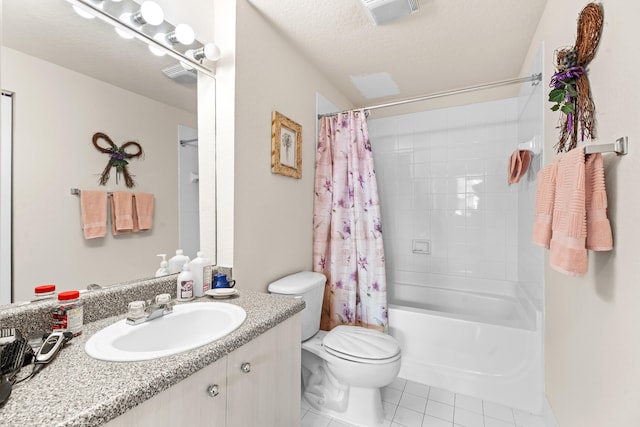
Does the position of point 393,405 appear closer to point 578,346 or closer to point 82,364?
point 578,346

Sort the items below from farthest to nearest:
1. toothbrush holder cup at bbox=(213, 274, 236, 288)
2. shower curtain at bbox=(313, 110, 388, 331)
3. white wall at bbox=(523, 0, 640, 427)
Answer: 1. shower curtain at bbox=(313, 110, 388, 331)
2. toothbrush holder cup at bbox=(213, 274, 236, 288)
3. white wall at bbox=(523, 0, 640, 427)

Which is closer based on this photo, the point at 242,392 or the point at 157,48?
the point at 242,392

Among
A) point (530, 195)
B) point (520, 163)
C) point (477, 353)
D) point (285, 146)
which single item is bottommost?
point (477, 353)

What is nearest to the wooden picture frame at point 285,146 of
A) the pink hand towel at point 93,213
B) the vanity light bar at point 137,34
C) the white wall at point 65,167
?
the vanity light bar at point 137,34

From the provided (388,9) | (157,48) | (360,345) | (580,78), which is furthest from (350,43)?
(360,345)

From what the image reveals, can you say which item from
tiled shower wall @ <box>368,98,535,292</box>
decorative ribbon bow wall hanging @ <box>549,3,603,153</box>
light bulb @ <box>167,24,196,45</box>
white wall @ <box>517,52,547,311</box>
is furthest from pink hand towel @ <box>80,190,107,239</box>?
tiled shower wall @ <box>368,98,535,292</box>

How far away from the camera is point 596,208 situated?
2.87ft

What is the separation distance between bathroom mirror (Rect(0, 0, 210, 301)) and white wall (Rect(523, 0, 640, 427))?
165 cm

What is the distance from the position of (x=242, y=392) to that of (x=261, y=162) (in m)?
1.16

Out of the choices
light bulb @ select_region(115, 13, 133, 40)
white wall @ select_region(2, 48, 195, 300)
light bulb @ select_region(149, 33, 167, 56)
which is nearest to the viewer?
white wall @ select_region(2, 48, 195, 300)

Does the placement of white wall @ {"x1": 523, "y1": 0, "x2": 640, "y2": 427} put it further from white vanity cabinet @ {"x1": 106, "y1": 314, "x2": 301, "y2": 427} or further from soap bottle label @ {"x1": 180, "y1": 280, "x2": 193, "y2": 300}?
soap bottle label @ {"x1": 180, "y1": 280, "x2": 193, "y2": 300}

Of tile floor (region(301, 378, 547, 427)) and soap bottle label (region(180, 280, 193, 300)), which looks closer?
soap bottle label (region(180, 280, 193, 300))

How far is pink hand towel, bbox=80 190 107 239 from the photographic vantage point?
3.43 ft

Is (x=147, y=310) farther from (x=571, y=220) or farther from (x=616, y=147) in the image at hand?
(x=616, y=147)
